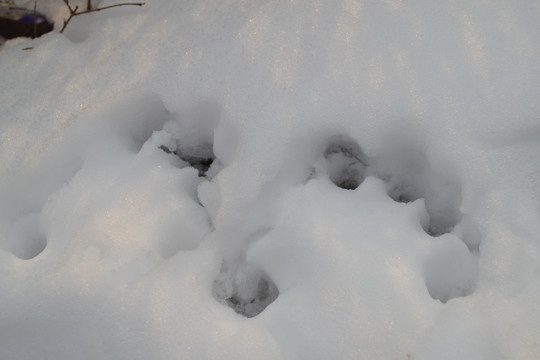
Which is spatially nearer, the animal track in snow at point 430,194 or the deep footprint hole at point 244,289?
the animal track in snow at point 430,194

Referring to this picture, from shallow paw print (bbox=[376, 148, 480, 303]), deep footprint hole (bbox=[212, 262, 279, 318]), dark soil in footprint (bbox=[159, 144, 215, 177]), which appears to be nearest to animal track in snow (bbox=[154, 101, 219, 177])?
dark soil in footprint (bbox=[159, 144, 215, 177])

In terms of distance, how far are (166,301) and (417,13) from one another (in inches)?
41.5

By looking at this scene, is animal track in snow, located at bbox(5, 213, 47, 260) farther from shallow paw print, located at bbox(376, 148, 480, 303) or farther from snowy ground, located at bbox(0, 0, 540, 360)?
shallow paw print, located at bbox(376, 148, 480, 303)

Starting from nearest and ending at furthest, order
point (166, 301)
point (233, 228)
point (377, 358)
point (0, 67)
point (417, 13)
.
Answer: point (377, 358) < point (166, 301) < point (233, 228) < point (417, 13) < point (0, 67)

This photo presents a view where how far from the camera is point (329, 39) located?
4.79 feet

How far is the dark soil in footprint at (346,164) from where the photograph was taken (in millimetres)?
1448

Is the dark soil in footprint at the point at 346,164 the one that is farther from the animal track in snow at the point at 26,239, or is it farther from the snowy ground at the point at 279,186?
the animal track in snow at the point at 26,239

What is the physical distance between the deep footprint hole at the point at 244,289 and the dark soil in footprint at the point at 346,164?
36 cm

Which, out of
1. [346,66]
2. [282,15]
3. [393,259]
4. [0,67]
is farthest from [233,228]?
[0,67]

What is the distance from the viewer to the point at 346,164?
4.80 feet

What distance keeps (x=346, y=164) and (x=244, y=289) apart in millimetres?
464

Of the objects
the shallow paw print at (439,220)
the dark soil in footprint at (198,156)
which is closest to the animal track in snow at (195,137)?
the dark soil in footprint at (198,156)

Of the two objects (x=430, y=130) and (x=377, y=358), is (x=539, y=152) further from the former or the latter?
(x=377, y=358)

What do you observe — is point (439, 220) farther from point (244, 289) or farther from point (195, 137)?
point (195, 137)
